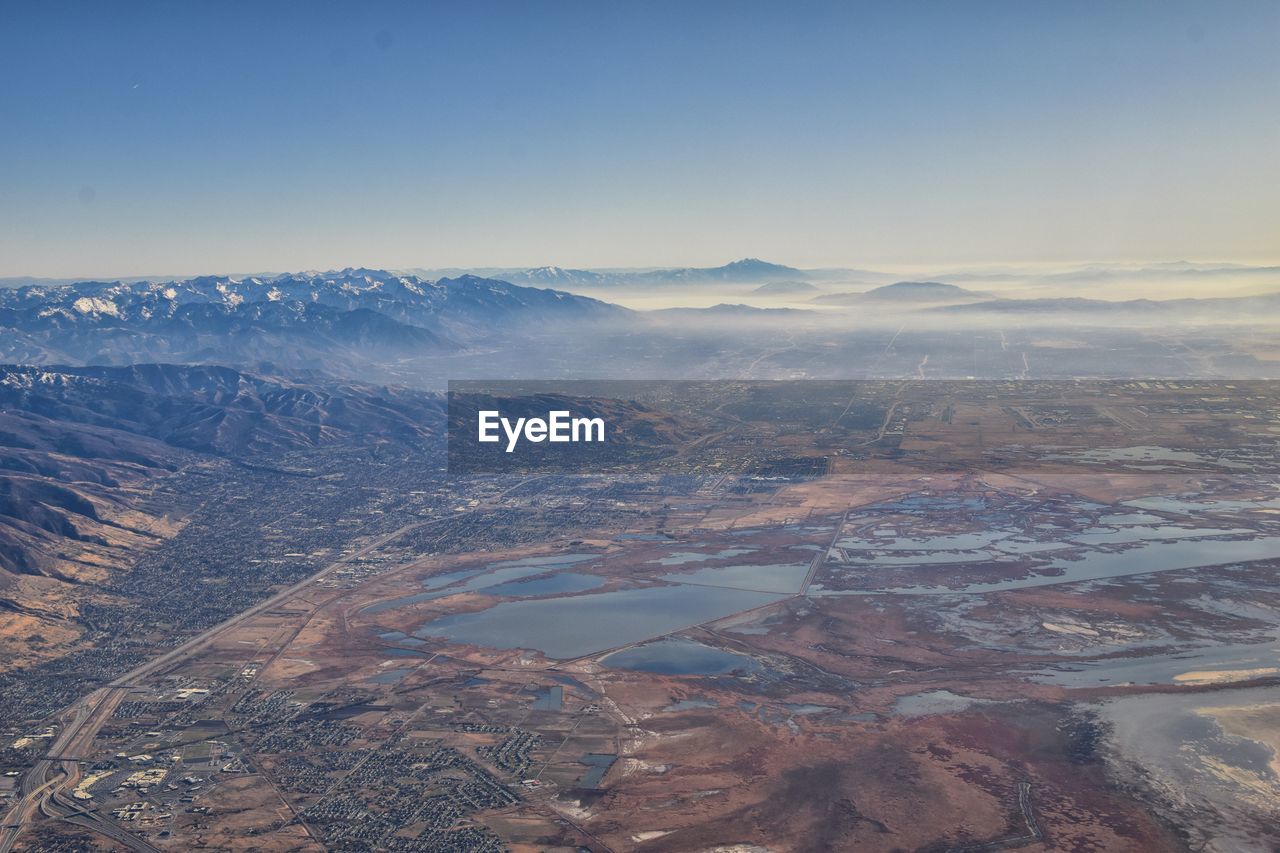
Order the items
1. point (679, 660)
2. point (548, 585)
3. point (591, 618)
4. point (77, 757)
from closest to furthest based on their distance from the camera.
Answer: point (77, 757) < point (679, 660) < point (591, 618) < point (548, 585)

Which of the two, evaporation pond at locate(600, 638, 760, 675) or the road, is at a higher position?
evaporation pond at locate(600, 638, 760, 675)

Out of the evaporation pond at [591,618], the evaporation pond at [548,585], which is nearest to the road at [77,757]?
the evaporation pond at [591,618]

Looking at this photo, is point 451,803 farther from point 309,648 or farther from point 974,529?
point 974,529

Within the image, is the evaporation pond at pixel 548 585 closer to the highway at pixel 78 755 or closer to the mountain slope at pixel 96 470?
the highway at pixel 78 755

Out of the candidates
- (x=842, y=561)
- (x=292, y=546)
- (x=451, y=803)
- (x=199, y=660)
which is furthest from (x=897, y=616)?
(x=292, y=546)

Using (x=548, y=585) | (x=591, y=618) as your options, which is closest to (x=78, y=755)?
(x=591, y=618)

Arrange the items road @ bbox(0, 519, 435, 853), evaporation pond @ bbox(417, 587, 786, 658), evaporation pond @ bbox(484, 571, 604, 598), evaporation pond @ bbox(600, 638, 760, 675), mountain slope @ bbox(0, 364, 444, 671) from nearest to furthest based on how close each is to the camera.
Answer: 1. road @ bbox(0, 519, 435, 853)
2. evaporation pond @ bbox(600, 638, 760, 675)
3. evaporation pond @ bbox(417, 587, 786, 658)
4. mountain slope @ bbox(0, 364, 444, 671)
5. evaporation pond @ bbox(484, 571, 604, 598)

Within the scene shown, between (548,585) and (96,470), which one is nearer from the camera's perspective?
(548,585)

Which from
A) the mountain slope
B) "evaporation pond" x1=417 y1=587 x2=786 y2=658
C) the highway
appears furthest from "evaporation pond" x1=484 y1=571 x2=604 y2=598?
the mountain slope

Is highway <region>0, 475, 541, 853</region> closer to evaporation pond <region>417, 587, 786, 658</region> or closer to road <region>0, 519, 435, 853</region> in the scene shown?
road <region>0, 519, 435, 853</region>

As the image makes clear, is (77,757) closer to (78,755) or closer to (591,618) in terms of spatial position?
(78,755)
